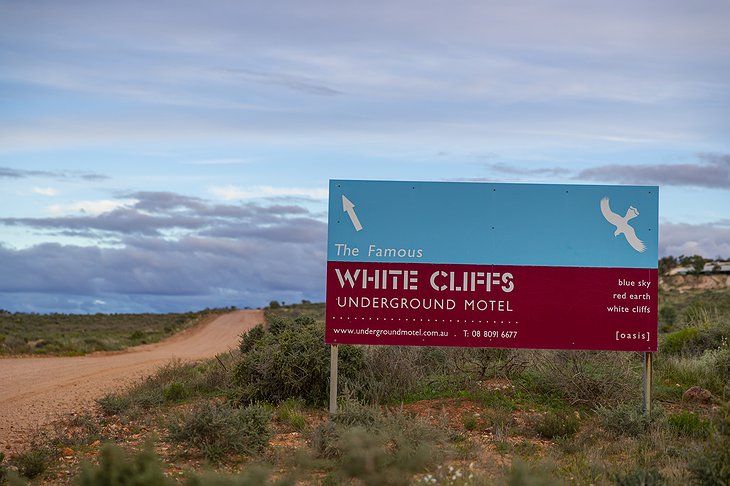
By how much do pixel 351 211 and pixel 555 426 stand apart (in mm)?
4247

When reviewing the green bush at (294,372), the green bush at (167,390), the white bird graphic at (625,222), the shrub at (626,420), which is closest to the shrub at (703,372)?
the shrub at (626,420)

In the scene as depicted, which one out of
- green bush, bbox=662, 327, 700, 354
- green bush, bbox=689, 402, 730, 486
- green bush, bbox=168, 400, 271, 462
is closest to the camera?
green bush, bbox=689, 402, 730, 486

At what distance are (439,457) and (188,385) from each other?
26.1 feet

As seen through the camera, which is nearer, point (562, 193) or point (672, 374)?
point (562, 193)

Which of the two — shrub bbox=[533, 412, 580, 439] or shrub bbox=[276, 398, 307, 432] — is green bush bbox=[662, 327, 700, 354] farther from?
shrub bbox=[276, 398, 307, 432]

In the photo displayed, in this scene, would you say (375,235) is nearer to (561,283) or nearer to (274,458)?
(561,283)

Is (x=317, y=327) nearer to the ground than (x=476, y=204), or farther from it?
nearer to the ground

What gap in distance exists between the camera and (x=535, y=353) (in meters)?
14.3

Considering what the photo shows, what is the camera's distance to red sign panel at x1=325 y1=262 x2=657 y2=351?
1205cm

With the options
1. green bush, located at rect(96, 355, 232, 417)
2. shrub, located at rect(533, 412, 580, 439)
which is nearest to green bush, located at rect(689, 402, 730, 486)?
shrub, located at rect(533, 412, 580, 439)

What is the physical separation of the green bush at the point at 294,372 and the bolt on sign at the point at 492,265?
0.98 m

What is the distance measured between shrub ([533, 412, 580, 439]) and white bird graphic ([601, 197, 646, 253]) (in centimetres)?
289

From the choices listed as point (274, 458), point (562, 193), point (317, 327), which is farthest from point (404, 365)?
point (274, 458)

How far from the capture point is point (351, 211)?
40.1 feet
